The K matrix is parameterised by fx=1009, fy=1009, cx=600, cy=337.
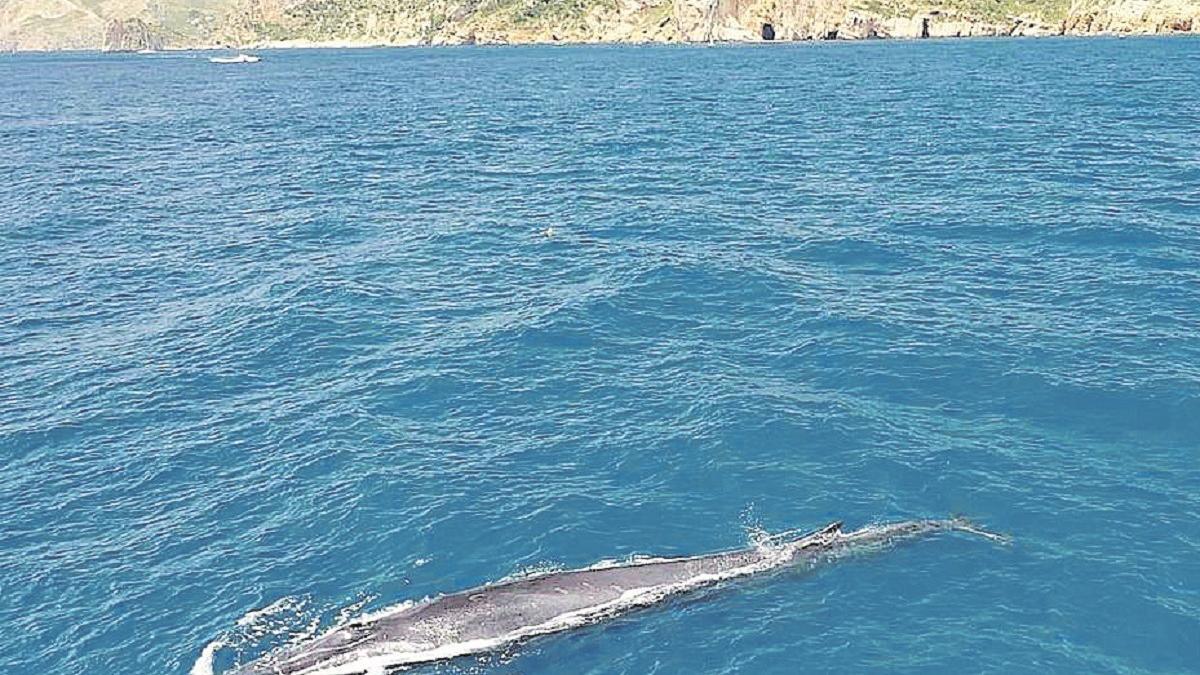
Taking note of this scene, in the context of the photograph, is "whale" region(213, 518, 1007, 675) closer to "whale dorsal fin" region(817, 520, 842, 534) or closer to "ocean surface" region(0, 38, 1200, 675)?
"whale dorsal fin" region(817, 520, 842, 534)

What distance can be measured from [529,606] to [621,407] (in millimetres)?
14535

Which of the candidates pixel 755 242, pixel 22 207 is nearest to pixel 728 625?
pixel 755 242

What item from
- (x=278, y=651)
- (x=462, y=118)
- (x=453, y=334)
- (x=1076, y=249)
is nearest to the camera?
(x=278, y=651)

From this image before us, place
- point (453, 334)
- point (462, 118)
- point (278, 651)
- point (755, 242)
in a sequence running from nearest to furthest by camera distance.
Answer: point (278, 651) < point (453, 334) < point (755, 242) < point (462, 118)

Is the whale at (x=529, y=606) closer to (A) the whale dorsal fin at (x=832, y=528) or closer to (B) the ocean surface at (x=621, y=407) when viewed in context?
(A) the whale dorsal fin at (x=832, y=528)

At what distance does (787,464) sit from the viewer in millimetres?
38062

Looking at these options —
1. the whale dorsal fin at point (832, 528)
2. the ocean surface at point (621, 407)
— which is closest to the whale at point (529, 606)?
the whale dorsal fin at point (832, 528)

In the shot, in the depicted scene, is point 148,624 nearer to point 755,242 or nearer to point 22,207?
point 755,242

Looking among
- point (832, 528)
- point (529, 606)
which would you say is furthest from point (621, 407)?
point (529, 606)

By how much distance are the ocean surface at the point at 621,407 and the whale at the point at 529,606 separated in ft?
2.14

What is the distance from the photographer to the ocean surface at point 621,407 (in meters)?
29.8

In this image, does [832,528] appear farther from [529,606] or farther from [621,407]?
[621,407]

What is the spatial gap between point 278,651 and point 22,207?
6899 cm

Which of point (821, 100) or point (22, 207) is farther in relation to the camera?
point (821, 100)
